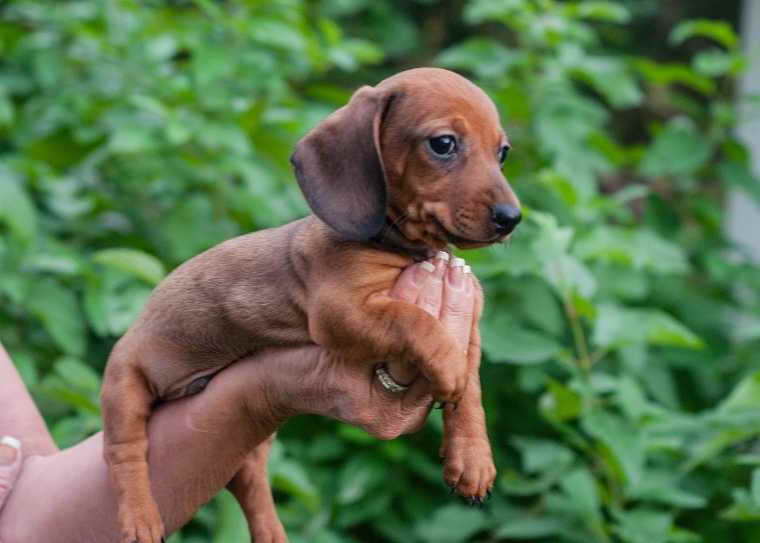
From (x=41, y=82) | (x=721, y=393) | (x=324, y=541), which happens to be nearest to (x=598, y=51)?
(x=721, y=393)

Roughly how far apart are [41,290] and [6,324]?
11.2 inches

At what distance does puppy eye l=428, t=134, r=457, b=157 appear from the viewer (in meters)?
2.46

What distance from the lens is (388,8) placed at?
7820 mm

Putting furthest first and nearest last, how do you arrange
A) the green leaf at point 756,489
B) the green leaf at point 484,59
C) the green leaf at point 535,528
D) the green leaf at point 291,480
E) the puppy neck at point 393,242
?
1. the green leaf at point 484,59
2. the green leaf at point 535,528
3. the green leaf at point 291,480
4. the green leaf at point 756,489
5. the puppy neck at point 393,242

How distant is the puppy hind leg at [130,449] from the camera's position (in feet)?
8.39

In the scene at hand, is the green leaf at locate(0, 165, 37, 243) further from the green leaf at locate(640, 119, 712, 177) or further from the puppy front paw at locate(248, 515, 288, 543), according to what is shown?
the green leaf at locate(640, 119, 712, 177)

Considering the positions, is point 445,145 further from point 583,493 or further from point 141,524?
point 583,493

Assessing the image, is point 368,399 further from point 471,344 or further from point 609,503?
point 609,503

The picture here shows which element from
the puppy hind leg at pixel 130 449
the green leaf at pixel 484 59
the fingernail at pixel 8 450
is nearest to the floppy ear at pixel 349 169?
the puppy hind leg at pixel 130 449

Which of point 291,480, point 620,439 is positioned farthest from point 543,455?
point 291,480

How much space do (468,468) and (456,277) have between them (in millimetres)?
443

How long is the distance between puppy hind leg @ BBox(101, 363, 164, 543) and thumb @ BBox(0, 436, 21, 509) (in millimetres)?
536

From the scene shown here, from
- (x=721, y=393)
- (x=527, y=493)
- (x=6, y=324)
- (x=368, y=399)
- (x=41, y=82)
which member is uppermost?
(x=368, y=399)

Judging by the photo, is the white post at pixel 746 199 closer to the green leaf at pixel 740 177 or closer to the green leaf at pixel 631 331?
the green leaf at pixel 740 177
